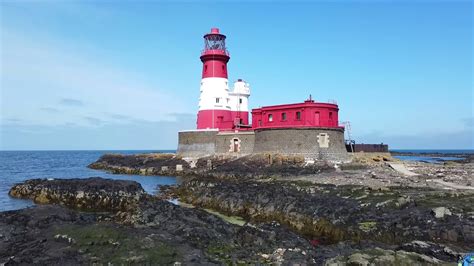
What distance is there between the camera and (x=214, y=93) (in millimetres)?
39406

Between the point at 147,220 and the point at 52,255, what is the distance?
4174mm

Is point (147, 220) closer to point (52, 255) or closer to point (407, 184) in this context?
point (52, 255)

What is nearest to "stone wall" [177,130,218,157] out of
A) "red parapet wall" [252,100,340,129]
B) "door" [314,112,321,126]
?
"red parapet wall" [252,100,340,129]

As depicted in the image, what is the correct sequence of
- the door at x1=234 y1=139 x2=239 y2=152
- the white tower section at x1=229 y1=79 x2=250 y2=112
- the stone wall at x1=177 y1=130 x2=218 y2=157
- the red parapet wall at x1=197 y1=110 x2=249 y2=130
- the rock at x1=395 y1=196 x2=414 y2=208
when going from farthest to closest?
1. the white tower section at x1=229 y1=79 x2=250 y2=112
2. the red parapet wall at x1=197 y1=110 x2=249 y2=130
3. the stone wall at x1=177 y1=130 x2=218 y2=157
4. the door at x1=234 y1=139 x2=239 y2=152
5. the rock at x1=395 y1=196 x2=414 y2=208

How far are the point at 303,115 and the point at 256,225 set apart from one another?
2016 cm

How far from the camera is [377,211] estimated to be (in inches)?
546

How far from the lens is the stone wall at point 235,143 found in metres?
36.5

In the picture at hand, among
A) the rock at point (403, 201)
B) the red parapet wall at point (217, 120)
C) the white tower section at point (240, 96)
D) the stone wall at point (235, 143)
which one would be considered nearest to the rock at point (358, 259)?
the rock at point (403, 201)

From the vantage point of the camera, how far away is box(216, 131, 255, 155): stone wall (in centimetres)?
3653

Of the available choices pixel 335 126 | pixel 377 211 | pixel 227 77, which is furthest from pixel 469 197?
→ pixel 227 77

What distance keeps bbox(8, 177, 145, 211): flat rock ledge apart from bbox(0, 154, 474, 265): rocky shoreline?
64mm

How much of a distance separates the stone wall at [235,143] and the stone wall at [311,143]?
3.31 metres

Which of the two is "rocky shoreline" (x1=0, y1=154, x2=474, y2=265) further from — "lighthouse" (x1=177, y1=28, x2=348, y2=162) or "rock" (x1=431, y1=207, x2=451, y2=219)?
"lighthouse" (x1=177, y1=28, x2=348, y2=162)

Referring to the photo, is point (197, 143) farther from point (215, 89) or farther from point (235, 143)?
point (215, 89)
